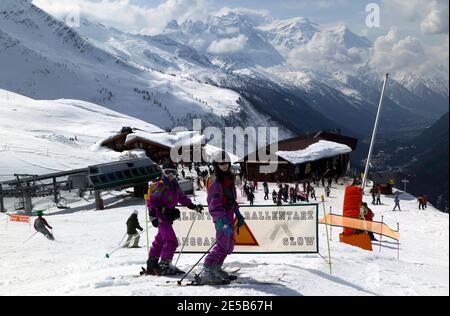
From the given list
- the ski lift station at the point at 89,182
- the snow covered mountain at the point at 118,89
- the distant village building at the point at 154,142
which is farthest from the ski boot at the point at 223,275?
the snow covered mountain at the point at 118,89

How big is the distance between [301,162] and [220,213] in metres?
38.1

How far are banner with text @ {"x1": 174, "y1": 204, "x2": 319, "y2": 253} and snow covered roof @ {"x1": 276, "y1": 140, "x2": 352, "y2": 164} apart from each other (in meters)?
34.7

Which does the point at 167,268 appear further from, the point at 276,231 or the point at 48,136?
the point at 48,136

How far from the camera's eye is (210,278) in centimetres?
Result: 679

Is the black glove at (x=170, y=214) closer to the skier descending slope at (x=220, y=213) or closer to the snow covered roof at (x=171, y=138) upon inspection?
the skier descending slope at (x=220, y=213)

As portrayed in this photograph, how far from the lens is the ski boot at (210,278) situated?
6.78m


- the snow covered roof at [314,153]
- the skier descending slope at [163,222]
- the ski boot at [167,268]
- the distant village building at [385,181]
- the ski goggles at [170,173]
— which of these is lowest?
the distant village building at [385,181]

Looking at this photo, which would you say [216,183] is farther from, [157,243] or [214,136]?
[214,136]

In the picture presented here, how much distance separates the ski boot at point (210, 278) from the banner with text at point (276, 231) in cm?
201

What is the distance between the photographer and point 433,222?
2386 centimetres

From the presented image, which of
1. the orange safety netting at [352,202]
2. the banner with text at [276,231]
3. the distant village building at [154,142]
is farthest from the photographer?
the distant village building at [154,142]

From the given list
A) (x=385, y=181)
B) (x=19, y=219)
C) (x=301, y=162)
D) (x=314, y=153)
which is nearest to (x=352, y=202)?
(x=19, y=219)

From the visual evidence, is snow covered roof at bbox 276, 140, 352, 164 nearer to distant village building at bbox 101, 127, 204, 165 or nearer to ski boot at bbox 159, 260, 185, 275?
distant village building at bbox 101, 127, 204, 165

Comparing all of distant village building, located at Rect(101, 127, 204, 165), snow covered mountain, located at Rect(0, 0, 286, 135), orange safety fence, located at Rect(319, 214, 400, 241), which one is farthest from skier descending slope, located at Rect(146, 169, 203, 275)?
snow covered mountain, located at Rect(0, 0, 286, 135)
